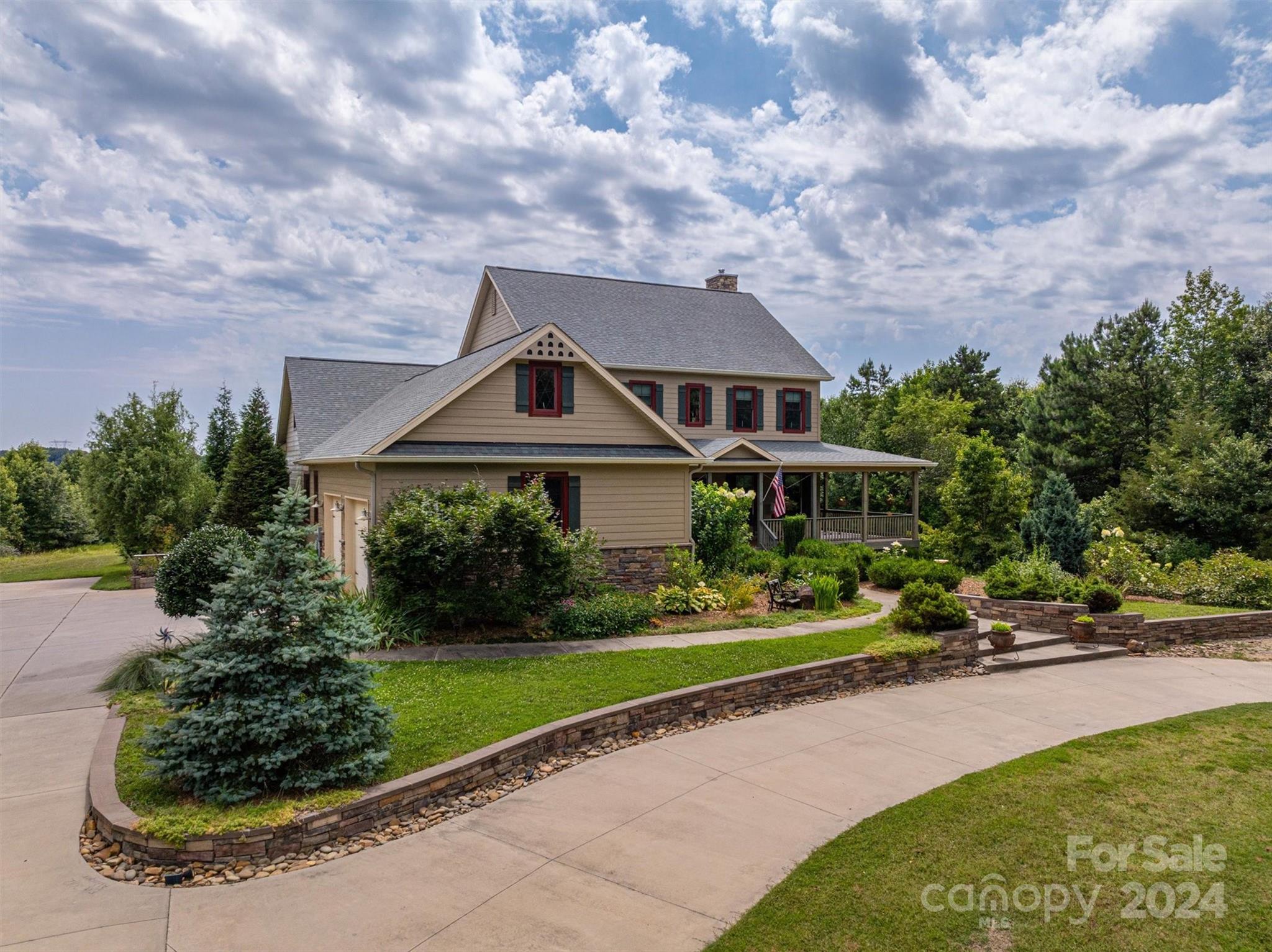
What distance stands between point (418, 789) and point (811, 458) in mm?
19620

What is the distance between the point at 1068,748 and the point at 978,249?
18.8 metres

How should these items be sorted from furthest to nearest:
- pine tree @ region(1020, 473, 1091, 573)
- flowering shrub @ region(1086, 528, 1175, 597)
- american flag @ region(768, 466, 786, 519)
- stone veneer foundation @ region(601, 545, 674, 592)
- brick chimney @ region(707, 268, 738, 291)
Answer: brick chimney @ region(707, 268, 738, 291), american flag @ region(768, 466, 786, 519), pine tree @ region(1020, 473, 1091, 573), flowering shrub @ region(1086, 528, 1175, 597), stone veneer foundation @ region(601, 545, 674, 592)

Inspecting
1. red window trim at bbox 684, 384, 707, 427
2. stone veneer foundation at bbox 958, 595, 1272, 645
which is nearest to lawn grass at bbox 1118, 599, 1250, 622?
stone veneer foundation at bbox 958, 595, 1272, 645

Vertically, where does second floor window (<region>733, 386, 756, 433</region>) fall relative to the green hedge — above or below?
above

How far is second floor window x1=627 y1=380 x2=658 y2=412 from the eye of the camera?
2400cm

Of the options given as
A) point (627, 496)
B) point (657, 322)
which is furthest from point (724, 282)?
point (627, 496)

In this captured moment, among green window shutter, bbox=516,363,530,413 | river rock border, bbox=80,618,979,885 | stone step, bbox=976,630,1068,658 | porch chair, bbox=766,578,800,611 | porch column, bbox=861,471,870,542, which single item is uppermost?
green window shutter, bbox=516,363,530,413

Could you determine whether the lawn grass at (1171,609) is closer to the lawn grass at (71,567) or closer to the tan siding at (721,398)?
the tan siding at (721,398)

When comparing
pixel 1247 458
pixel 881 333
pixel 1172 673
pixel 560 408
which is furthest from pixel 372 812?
pixel 881 333

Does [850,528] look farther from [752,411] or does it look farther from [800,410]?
[752,411]

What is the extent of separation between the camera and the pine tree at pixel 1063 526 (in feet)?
59.4

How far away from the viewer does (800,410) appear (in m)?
26.8

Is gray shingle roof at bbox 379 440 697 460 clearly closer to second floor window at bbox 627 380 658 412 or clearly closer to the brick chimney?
second floor window at bbox 627 380 658 412

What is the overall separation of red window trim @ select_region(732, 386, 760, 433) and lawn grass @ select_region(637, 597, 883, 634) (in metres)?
10.8
